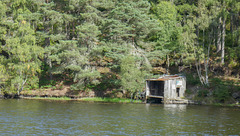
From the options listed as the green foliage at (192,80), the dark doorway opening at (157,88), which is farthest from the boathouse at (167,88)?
the green foliage at (192,80)

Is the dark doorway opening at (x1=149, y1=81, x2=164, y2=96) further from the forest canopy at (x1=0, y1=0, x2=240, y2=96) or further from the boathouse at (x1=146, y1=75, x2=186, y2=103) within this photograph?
the forest canopy at (x1=0, y1=0, x2=240, y2=96)

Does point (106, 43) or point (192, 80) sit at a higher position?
point (106, 43)

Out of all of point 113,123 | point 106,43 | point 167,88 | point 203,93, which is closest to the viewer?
point 113,123

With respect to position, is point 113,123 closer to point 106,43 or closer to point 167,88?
point 167,88

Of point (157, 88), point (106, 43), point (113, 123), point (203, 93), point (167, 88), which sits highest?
point (106, 43)

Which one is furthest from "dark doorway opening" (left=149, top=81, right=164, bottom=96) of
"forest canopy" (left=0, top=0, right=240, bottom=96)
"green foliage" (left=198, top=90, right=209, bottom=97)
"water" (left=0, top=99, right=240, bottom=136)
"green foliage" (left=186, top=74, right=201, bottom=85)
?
"water" (left=0, top=99, right=240, bottom=136)

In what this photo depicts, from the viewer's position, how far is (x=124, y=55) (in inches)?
1950

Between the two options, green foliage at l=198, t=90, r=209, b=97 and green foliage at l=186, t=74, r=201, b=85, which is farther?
green foliage at l=186, t=74, r=201, b=85

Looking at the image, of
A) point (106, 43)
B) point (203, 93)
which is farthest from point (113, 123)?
point (106, 43)

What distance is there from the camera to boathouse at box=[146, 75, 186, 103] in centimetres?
4616

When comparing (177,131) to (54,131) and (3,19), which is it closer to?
(54,131)

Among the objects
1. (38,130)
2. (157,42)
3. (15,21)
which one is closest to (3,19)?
(15,21)

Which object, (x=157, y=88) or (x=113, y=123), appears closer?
(x=113, y=123)

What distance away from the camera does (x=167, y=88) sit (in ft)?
151
